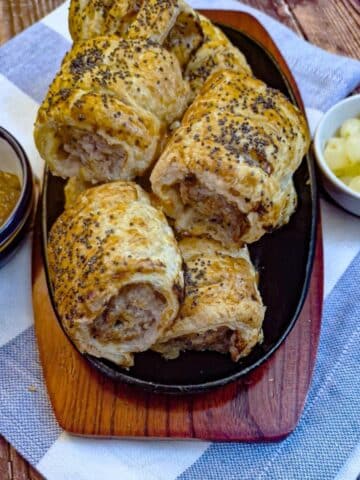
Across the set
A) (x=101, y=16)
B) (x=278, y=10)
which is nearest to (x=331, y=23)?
(x=278, y=10)

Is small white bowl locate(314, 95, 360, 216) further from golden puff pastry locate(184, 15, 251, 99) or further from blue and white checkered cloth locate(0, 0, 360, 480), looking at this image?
golden puff pastry locate(184, 15, 251, 99)

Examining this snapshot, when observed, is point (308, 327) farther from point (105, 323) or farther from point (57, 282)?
point (57, 282)

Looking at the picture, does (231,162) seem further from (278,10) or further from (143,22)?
(278,10)

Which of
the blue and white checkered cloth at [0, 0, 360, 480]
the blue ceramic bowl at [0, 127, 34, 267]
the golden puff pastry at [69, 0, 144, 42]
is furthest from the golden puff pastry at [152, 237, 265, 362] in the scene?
the golden puff pastry at [69, 0, 144, 42]

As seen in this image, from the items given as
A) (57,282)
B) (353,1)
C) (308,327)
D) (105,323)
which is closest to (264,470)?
(308,327)

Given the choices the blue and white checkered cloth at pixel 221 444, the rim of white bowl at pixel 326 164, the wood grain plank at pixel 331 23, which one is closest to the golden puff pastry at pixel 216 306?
the blue and white checkered cloth at pixel 221 444

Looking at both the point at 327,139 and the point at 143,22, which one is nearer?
the point at 143,22
